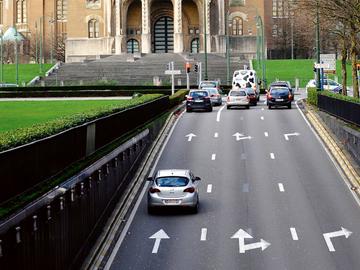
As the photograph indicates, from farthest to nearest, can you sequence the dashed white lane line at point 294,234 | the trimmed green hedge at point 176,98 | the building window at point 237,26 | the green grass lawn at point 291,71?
the building window at point 237,26 → the green grass lawn at point 291,71 → the trimmed green hedge at point 176,98 → the dashed white lane line at point 294,234

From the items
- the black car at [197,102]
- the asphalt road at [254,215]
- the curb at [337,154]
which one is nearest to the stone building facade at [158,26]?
the black car at [197,102]

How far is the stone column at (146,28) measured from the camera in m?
107

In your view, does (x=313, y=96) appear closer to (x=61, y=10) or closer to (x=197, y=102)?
(x=197, y=102)

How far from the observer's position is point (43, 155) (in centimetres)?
2014

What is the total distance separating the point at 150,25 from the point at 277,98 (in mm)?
56492

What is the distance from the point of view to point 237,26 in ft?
383

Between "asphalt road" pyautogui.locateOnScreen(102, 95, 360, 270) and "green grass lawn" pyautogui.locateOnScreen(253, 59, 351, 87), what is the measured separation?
56.5 metres

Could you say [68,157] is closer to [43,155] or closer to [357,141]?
[43,155]

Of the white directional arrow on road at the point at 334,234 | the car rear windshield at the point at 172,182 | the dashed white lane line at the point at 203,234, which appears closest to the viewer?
the white directional arrow on road at the point at 334,234

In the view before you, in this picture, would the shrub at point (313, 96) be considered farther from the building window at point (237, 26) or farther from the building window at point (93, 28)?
the building window at point (93, 28)

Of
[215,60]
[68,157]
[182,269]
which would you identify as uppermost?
[215,60]

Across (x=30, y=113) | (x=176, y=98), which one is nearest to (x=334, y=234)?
(x=30, y=113)

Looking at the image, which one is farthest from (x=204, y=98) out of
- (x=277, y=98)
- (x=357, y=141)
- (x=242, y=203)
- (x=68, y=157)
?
(x=68, y=157)

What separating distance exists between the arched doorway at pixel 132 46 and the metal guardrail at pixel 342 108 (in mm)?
63859
